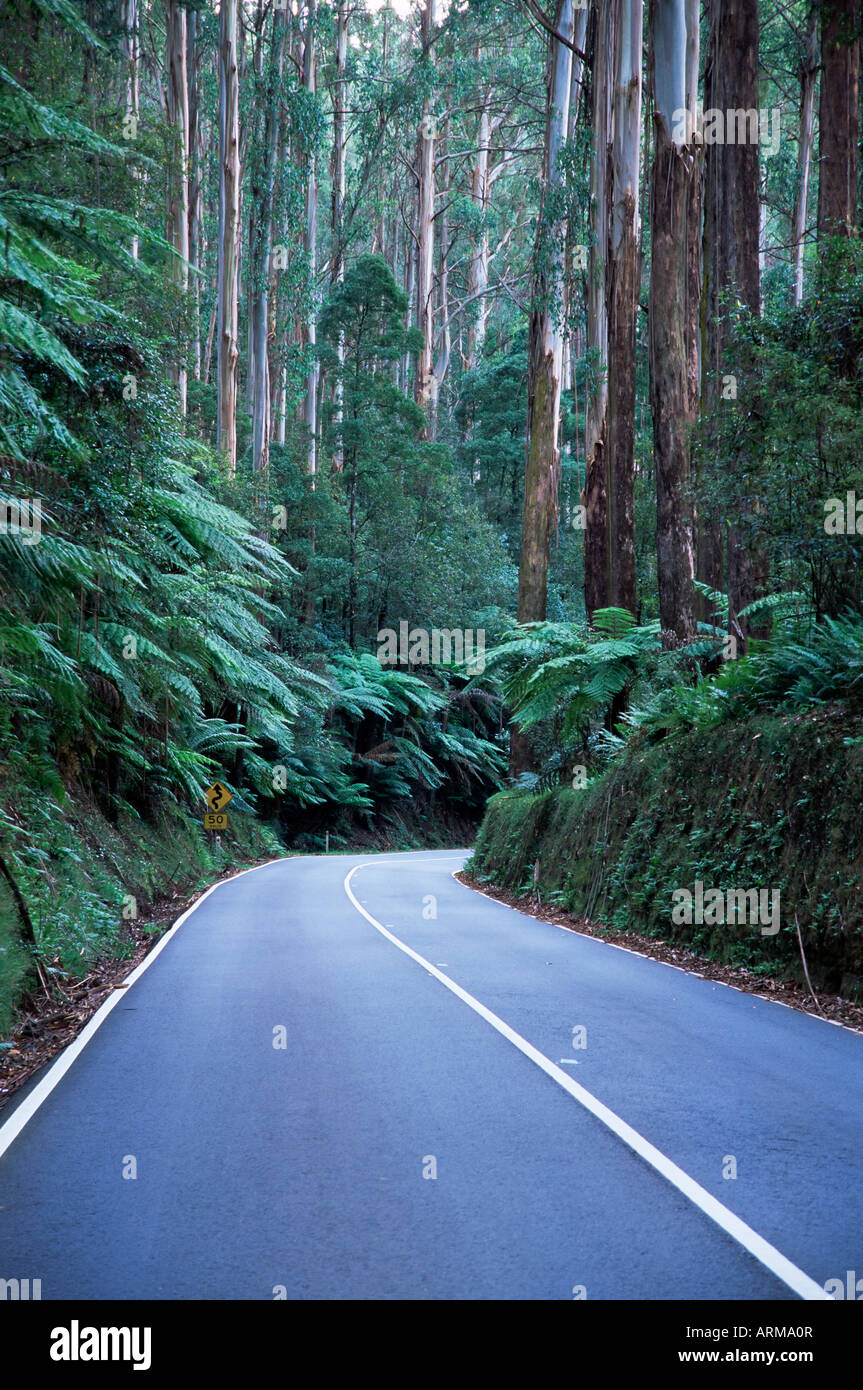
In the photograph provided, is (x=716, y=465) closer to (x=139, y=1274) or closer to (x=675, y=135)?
(x=675, y=135)

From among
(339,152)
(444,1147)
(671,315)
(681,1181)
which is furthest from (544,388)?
(339,152)

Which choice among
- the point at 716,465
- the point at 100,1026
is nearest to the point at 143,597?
the point at 716,465

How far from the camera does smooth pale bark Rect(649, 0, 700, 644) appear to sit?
17219mm

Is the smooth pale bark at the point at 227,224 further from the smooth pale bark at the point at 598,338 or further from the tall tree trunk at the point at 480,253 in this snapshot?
the tall tree trunk at the point at 480,253

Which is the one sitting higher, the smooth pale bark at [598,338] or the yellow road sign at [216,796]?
the smooth pale bark at [598,338]

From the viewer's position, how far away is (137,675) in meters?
17.1

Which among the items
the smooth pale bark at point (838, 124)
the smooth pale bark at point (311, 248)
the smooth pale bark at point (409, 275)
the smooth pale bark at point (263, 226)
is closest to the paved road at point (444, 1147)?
the smooth pale bark at point (838, 124)

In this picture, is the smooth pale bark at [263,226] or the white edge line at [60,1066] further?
the smooth pale bark at [263,226]

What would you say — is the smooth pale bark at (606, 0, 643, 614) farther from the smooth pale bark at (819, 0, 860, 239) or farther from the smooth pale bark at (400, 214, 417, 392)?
the smooth pale bark at (400, 214, 417, 392)

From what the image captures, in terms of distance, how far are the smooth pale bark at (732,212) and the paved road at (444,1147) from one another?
299 inches

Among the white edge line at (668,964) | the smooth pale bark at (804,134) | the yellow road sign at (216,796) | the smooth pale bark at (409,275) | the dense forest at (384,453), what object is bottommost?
the white edge line at (668,964)

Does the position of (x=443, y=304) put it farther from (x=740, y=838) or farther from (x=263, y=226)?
(x=740, y=838)

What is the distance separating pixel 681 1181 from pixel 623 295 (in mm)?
18104

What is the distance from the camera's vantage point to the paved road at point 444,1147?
403cm
